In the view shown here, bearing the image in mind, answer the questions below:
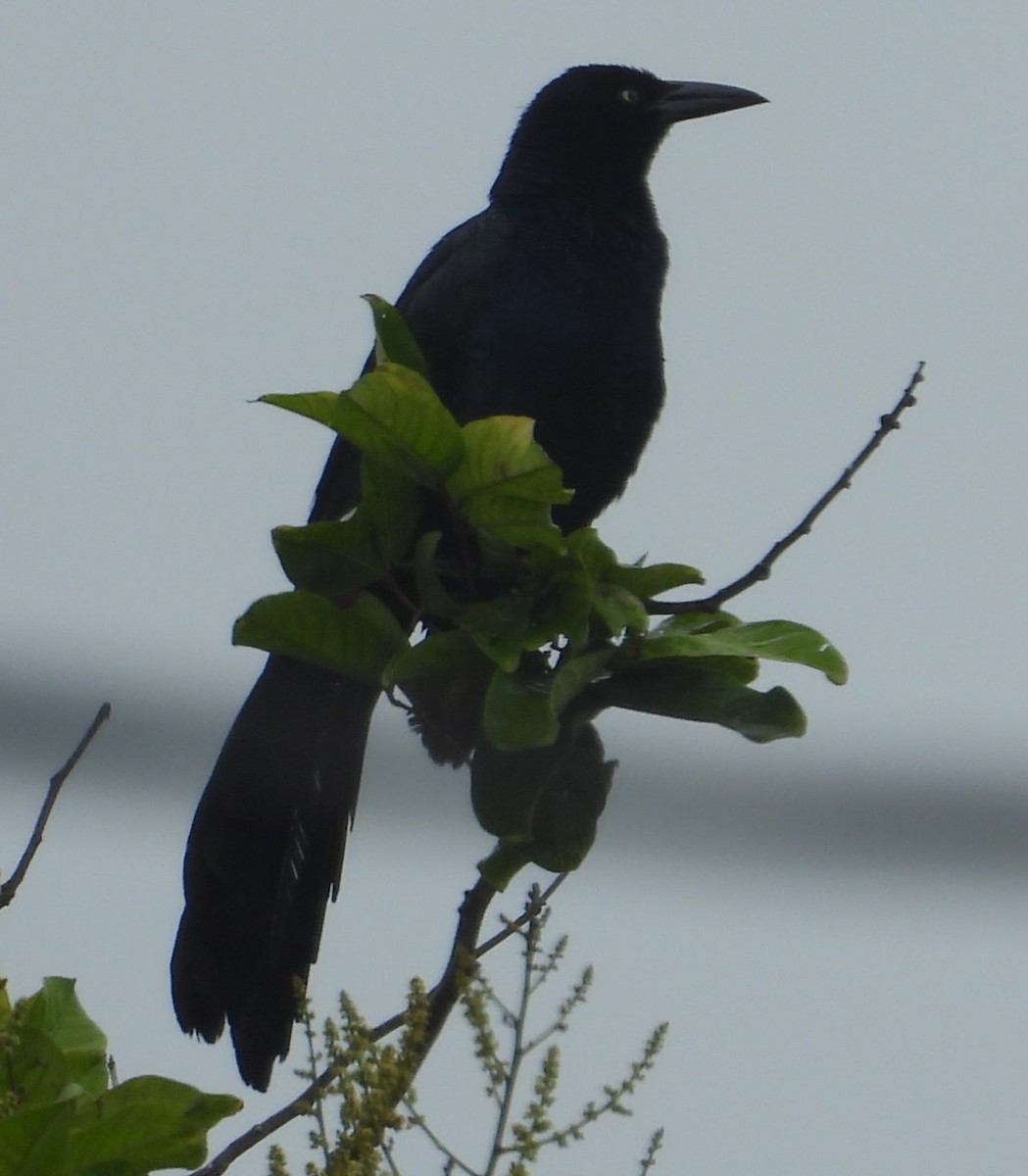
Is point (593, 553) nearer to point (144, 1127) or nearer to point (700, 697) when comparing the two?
point (700, 697)

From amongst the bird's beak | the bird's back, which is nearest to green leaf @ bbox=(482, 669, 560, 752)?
the bird's back

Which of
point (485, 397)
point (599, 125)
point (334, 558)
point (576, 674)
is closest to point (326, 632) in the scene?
point (334, 558)

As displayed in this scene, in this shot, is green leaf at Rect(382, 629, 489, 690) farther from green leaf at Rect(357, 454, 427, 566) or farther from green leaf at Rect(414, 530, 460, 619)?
green leaf at Rect(357, 454, 427, 566)

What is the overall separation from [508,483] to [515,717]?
33 cm

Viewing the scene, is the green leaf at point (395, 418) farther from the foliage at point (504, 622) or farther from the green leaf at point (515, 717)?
the green leaf at point (515, 717)

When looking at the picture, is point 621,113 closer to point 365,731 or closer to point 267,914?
point 365,731

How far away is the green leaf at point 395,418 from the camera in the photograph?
2488 millimetres

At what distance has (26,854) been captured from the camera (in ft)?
Answer: 7.64

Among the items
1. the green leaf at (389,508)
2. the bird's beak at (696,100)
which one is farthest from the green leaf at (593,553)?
the bird's beak at (696,100)

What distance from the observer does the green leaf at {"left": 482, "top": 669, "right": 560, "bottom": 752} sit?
8.01ft

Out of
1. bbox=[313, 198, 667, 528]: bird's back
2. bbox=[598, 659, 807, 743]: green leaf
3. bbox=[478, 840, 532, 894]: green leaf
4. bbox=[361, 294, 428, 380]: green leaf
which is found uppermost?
bbox=[313, 198, 667, 528]: bird's back

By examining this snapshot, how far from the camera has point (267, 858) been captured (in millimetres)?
3494

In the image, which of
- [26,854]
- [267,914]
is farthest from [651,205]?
[26,854]

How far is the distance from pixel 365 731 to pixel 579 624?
3.85 feet
